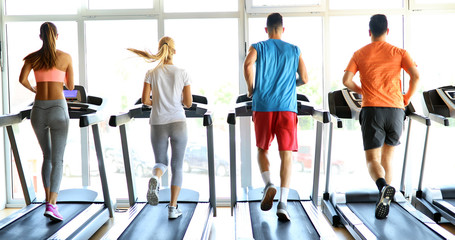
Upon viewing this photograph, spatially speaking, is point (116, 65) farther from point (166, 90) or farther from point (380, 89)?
point (380, 89)

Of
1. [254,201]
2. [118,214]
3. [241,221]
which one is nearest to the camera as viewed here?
[241,221]

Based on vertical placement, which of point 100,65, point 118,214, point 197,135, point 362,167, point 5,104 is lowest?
point 118,214

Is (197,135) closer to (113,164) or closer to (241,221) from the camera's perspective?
(113,164)

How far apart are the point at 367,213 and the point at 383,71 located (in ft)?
4.25

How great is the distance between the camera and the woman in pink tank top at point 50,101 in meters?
3.52

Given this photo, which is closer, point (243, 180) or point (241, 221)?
point (241, 221)

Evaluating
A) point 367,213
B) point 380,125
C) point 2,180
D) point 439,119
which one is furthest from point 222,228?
point 2,180

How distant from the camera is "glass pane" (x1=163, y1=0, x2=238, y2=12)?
501 cm

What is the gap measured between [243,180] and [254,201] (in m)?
0.91

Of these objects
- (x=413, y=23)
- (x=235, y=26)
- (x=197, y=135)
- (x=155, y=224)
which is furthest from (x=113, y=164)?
(x=413, y=23)

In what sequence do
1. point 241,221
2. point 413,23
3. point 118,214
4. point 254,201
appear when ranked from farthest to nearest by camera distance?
point 413,23
point 118,214
point 254,201
point 241,221

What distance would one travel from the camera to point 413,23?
197 inches

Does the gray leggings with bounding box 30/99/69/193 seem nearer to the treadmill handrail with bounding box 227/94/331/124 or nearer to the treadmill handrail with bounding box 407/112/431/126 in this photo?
the treadmill handrail with bounding box 227/94/331/124

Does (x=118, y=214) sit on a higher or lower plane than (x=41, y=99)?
lower
